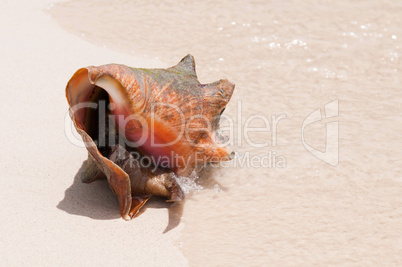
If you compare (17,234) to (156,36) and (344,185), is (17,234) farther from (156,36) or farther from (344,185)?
(156,36)

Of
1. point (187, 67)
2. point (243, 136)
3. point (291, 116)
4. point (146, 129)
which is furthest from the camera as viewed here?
point (291, 116)


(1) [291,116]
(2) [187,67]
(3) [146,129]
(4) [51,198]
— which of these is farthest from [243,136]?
(4) [51,198]

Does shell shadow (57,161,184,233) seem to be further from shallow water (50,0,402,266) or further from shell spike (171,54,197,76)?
shell spike (171,54,197,76)

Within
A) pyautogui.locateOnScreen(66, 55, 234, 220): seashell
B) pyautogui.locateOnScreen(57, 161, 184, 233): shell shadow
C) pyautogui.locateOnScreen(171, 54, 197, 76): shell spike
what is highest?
pyautogui.locateOnScreen(171, 54, 197, 76): shell spike

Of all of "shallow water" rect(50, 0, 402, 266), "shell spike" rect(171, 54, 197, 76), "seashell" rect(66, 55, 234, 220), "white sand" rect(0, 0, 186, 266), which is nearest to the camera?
"white sand" rect(0, 0, 186, 266)

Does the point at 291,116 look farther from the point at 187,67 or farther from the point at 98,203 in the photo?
the point at 98,203

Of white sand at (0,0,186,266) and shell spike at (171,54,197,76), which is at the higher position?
shell spike at (171,54,197,76)

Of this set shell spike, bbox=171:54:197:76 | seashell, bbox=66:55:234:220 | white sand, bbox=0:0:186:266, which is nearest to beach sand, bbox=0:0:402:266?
white sand, bbox=0:0:186:266

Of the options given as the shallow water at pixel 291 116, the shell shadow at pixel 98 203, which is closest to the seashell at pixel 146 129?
the shell shadow at pixel 98 203
